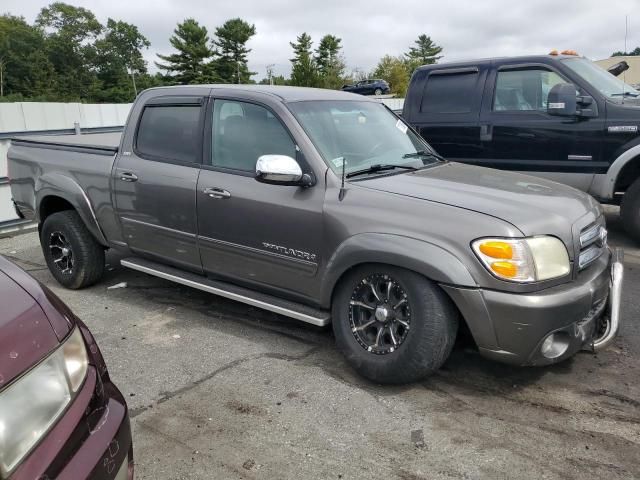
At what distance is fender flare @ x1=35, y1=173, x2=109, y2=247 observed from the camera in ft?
15.9

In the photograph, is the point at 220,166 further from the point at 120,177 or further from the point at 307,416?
the point at 307,416

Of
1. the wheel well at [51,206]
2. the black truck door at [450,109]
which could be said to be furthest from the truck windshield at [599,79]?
the wheel well at [51,206]

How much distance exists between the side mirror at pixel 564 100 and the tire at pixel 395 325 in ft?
12.2

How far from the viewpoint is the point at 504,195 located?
330 cm

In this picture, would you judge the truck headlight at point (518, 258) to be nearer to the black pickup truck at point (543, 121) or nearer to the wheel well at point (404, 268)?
the wheel well at point (404, 268)

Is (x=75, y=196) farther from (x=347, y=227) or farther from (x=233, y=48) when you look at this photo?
(x=233, y=48)

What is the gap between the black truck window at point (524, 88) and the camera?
20.3ft

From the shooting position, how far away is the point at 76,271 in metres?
5.09

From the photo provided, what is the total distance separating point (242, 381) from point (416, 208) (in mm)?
1495

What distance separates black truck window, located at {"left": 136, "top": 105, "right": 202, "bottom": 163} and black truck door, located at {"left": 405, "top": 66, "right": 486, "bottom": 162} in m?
3.45

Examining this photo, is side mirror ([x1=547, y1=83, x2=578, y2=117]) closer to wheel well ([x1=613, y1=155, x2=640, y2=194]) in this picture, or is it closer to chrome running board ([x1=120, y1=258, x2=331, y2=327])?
wheel well ([x1=613, y1=155, x2=640, y2=194])

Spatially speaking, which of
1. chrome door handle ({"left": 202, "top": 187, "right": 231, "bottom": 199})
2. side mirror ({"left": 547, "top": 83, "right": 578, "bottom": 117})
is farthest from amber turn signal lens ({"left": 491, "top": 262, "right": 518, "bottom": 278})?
side mirror ({"left": 547, "top": 83, "right": 578, "bottom": 117})

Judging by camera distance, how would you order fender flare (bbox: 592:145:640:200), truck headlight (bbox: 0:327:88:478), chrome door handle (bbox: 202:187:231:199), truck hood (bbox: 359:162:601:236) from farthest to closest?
fender flare (bbox: 592:145:640:200)
chrome door handle (bbox: 202:187:231:199)
truck hood (bbox: 359:162:601:236)
truck headlight (bbox: 0:327:88:478)

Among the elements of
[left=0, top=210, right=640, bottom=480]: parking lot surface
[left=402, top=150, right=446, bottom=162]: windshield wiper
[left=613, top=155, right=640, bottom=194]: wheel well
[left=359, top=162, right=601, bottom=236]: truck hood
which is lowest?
[left=0, top=210, right=640, bottom=480]: parking lot surface
